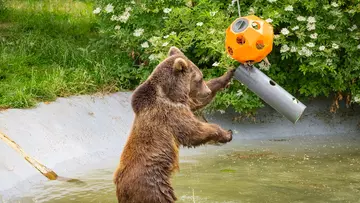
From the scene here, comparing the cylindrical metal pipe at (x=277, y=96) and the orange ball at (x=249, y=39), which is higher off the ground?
the orange ball at (x=249, y=39)

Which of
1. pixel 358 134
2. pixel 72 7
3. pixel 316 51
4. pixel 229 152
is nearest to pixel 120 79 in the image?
pixel 229 152

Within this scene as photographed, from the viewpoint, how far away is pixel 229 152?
9.74 metres

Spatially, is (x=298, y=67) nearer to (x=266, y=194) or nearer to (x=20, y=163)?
(x=266, y=194)

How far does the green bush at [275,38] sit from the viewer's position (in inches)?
410

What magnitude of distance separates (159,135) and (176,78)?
21.1 inches

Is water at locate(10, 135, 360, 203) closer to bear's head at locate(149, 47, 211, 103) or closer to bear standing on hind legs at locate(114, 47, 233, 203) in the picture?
bear standing on hind legs at locate(114, 47, 233, 203)

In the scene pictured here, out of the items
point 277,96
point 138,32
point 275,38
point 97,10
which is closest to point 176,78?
point 277,96

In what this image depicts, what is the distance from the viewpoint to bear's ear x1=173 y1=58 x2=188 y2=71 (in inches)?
237

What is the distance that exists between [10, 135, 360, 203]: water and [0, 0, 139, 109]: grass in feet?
5.68

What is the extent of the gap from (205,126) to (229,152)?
376 centimetres

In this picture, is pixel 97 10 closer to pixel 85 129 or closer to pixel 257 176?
pixel 85 129

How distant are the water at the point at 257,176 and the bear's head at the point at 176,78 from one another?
1.50 meters

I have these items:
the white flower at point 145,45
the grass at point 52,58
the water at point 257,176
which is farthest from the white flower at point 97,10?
the water at point 257,176

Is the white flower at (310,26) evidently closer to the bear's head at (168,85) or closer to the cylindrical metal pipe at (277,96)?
the cylindrical metal pipe at (277,96)
